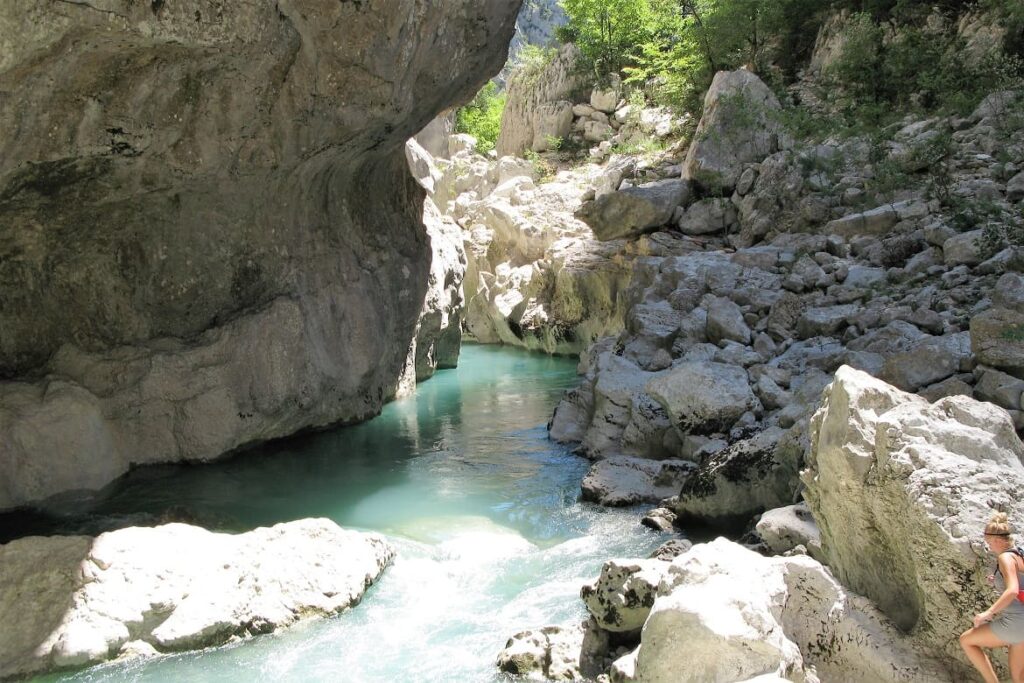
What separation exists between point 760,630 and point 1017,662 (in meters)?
1.05

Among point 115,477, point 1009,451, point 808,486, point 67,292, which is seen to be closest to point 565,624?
point 808,486

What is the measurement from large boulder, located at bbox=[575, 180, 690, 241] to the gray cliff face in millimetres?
6539

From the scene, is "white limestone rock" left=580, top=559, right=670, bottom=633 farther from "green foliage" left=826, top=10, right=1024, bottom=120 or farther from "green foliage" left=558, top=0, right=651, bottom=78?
"green foliage" left=558, top=0, right=651, bottom=78

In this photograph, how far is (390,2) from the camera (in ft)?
28.6

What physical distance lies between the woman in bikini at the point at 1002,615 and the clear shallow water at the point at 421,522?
277cm

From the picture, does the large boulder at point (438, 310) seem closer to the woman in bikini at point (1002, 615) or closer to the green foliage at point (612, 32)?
the woman in bikini at point (1002, 615)

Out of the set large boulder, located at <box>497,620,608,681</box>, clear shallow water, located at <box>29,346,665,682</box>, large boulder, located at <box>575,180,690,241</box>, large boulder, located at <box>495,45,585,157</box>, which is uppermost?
large boulder, located at <box>495,45,585,157</box>

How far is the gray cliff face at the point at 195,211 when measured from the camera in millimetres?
7660

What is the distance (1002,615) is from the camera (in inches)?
149

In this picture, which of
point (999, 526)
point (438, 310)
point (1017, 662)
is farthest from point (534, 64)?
point (1017, 662)

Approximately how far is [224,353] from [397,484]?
8.48 ft

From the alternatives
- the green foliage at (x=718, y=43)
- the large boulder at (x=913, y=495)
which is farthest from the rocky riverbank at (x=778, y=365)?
the green foliage at (x=718, y=43)

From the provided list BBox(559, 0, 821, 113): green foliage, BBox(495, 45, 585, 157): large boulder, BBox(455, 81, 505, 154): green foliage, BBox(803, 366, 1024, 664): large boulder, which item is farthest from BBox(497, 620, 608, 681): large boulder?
BBox(455, 81, 505, 154): green foliage

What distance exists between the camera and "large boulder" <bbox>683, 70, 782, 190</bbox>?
1745cm
